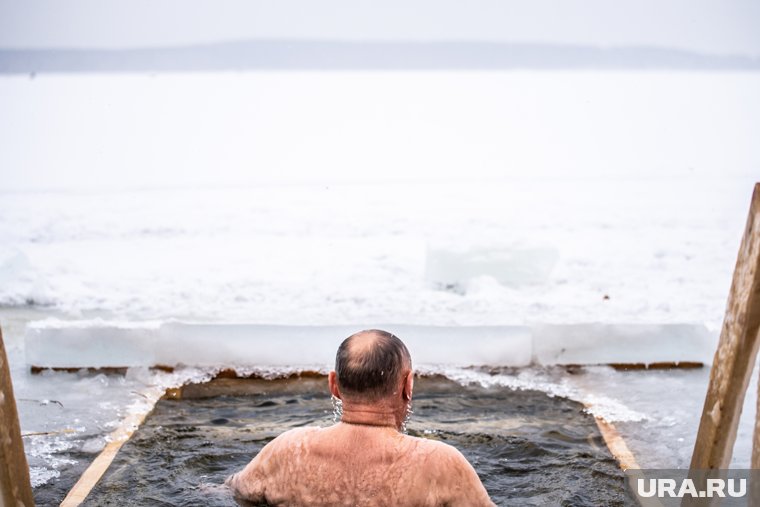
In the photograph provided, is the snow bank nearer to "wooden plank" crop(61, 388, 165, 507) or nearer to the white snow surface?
"wooden plank" crop(61, 388, 165, 507)

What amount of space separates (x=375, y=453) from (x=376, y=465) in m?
0.03

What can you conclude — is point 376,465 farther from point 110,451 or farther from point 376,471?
point 110,451

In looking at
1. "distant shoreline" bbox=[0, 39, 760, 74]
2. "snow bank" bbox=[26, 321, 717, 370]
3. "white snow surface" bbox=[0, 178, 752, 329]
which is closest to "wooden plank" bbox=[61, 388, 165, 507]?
"snow bank" bbox=[26, 321, 717, 370]

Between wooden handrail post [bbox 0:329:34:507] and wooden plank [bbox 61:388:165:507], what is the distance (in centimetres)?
61

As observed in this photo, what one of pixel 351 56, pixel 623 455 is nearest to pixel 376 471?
pixel 623 455

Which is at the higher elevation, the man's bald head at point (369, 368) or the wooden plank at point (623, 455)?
the man's bald head at point (369, 368)

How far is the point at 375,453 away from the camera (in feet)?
7.38

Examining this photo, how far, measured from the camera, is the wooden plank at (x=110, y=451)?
3020mm

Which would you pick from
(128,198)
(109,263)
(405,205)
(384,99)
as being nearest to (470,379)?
(109,263)

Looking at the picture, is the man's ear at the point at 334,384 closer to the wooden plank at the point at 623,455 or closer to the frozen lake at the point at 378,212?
the wooden plank at the point at 623,455

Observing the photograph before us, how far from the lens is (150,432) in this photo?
12.4 feet

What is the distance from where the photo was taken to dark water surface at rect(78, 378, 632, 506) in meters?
3.09
